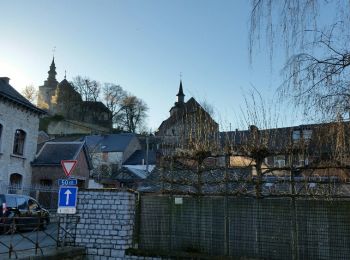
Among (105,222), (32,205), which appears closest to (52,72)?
(32,205)

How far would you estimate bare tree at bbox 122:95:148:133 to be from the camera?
83.1 m

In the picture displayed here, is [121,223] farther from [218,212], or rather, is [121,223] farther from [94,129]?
[94,129]

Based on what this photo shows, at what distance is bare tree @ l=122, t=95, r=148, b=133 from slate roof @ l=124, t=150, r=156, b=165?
64.1 feet

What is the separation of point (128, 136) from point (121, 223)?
172 ft

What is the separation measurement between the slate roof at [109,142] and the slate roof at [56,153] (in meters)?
28.8

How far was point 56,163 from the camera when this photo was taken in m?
30.5

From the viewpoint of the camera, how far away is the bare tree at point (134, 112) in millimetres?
83125

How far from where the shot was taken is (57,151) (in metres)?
32.3

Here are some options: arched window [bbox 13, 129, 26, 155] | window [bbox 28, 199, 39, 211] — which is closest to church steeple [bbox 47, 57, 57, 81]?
arched window [bbox 13, 129, 26, 155]

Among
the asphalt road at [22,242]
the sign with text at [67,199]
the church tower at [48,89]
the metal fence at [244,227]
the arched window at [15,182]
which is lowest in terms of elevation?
the asphalt road at [22,242]

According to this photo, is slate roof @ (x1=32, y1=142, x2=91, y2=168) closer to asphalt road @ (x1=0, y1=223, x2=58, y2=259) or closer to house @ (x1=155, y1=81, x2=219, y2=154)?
asphalt road @ (x1=0, y1=223, x2=58, y2=259)

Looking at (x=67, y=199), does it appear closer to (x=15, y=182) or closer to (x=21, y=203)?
(x=21, y=203)

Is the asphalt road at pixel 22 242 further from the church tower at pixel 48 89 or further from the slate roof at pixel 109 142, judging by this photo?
the church tower at pixel 48 89

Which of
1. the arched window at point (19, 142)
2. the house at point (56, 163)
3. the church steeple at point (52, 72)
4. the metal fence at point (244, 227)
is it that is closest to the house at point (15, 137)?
the arched window at point (19, 142)
